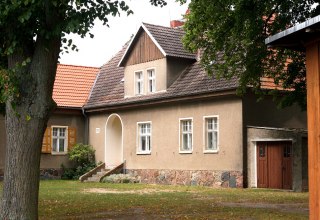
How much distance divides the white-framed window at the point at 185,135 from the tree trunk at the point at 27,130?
17.2 m

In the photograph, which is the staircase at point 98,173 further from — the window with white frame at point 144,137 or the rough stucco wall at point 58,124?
the rough stucco wall at point 58,124

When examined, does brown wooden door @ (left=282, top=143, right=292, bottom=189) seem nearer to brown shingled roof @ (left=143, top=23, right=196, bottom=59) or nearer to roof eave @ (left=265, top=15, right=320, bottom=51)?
brown shingled roof @ (left=143, top=23, right=196, bottom=59)

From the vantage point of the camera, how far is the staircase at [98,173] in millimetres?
30625

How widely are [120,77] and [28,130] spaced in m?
23.5

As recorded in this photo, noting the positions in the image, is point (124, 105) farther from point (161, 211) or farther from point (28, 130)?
point (28, 130)

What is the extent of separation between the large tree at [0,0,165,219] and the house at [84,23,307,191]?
557 inches

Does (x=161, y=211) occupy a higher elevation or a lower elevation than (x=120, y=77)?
lower

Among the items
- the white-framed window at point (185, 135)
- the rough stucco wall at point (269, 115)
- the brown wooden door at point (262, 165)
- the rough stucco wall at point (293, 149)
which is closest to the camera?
the rough stucco wall at point (293, 149)

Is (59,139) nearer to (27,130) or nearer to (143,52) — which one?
(143,52)

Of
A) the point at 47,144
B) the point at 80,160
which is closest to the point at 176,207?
the point at 80,160

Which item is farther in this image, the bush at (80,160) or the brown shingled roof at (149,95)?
the bush at (80,160)

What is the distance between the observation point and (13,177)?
34.8 ft

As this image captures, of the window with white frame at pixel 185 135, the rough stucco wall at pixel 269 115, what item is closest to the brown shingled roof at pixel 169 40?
the window with white frame at pixel 185 135

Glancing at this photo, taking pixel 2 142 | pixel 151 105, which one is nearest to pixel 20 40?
pixel 151 105
